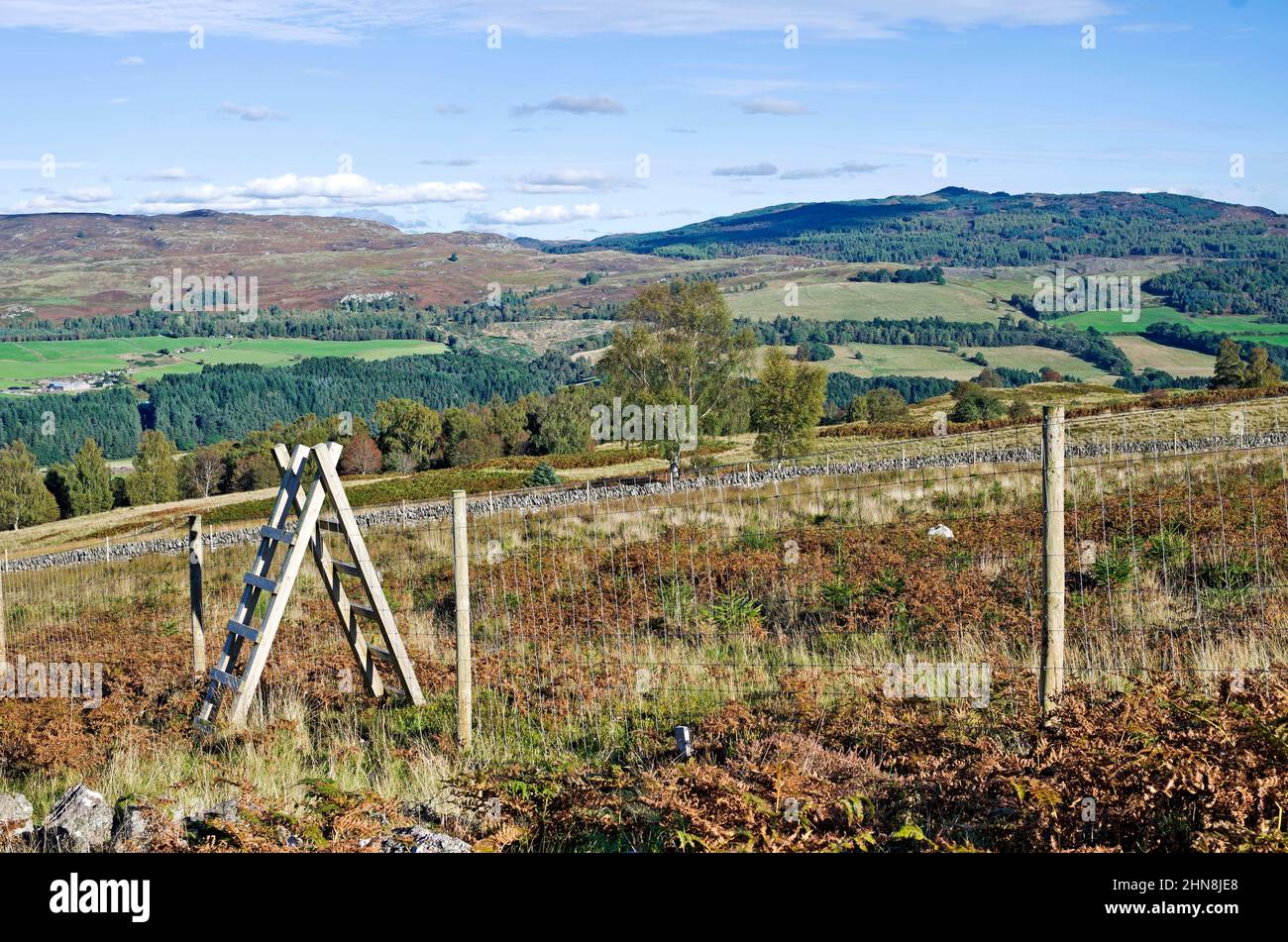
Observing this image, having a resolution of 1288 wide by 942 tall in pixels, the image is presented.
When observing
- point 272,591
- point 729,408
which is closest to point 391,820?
point 272,591

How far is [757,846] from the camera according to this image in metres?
4.98

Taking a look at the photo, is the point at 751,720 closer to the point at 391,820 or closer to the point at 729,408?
the point at 391,820

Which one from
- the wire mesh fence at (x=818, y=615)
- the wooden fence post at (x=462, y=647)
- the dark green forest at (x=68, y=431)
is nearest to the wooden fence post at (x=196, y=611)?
the wire mesh fence at (x=818, y=615)

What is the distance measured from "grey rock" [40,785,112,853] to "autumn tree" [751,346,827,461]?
46931mm

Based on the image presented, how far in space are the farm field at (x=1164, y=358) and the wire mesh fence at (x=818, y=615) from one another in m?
156

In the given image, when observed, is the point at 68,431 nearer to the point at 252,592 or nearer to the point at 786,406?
the point at 786,406

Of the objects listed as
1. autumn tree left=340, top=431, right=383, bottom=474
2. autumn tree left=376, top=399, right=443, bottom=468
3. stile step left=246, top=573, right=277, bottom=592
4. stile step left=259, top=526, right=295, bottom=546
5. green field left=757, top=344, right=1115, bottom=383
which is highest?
green field left=757, top=344, right=1115, bottom=383

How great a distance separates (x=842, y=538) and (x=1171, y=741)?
957cm

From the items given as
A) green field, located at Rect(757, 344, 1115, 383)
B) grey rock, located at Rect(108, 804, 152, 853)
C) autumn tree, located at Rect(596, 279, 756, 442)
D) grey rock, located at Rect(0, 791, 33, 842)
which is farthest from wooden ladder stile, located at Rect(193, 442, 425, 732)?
green field, located at Rect(757, 344, 1115, 383)

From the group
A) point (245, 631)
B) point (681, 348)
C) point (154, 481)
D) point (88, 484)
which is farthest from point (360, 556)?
point (88, 484)

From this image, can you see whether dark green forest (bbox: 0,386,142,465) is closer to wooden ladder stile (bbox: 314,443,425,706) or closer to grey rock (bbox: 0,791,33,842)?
wooden ladder stile (bbox: 314,443,425,706)

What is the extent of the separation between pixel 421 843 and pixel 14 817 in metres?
2.74

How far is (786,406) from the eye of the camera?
52.2 meters

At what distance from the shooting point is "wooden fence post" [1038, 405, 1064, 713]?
6.89 meters
